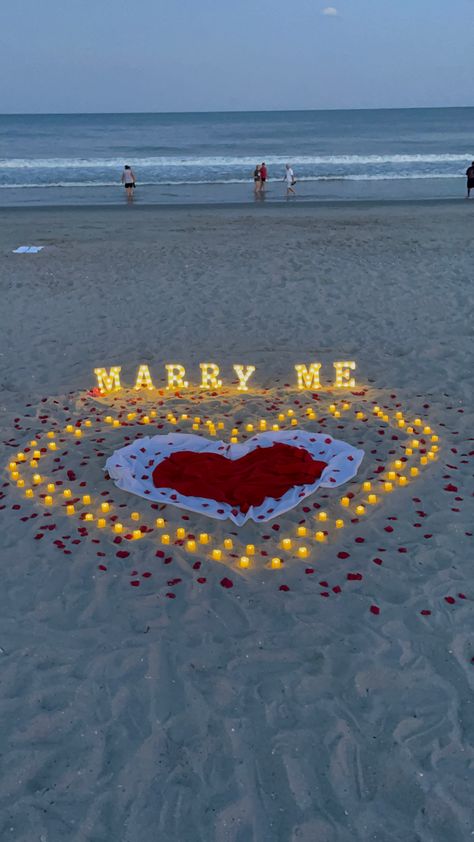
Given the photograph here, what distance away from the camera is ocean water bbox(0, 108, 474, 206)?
27.8 metres

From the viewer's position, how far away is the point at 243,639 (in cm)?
444

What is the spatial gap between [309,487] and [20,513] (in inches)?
106

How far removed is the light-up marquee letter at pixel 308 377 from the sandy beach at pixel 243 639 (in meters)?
0.19

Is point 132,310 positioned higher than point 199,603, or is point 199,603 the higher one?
point 132,310

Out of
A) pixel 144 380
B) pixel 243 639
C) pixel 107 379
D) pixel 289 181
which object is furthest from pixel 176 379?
pixel 289 181

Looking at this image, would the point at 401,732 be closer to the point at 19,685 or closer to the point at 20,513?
the point at 19,685

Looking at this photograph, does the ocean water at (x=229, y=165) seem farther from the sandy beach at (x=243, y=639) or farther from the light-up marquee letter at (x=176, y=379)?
the sandy beach at (x=243, y=639)

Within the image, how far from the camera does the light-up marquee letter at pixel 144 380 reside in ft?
28.3

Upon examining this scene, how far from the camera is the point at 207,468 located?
6059mm

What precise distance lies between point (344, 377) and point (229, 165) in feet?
117

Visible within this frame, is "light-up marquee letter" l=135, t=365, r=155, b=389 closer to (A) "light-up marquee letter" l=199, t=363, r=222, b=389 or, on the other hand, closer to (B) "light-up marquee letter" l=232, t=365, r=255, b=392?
(A) "light-up marquee letter" l=199, t=363, r=222, b=389

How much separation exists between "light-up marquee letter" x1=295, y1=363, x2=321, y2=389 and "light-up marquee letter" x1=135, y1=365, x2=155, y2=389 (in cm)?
201

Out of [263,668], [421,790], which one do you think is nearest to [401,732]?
[421,790]

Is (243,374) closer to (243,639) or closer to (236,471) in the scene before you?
(236,471)
